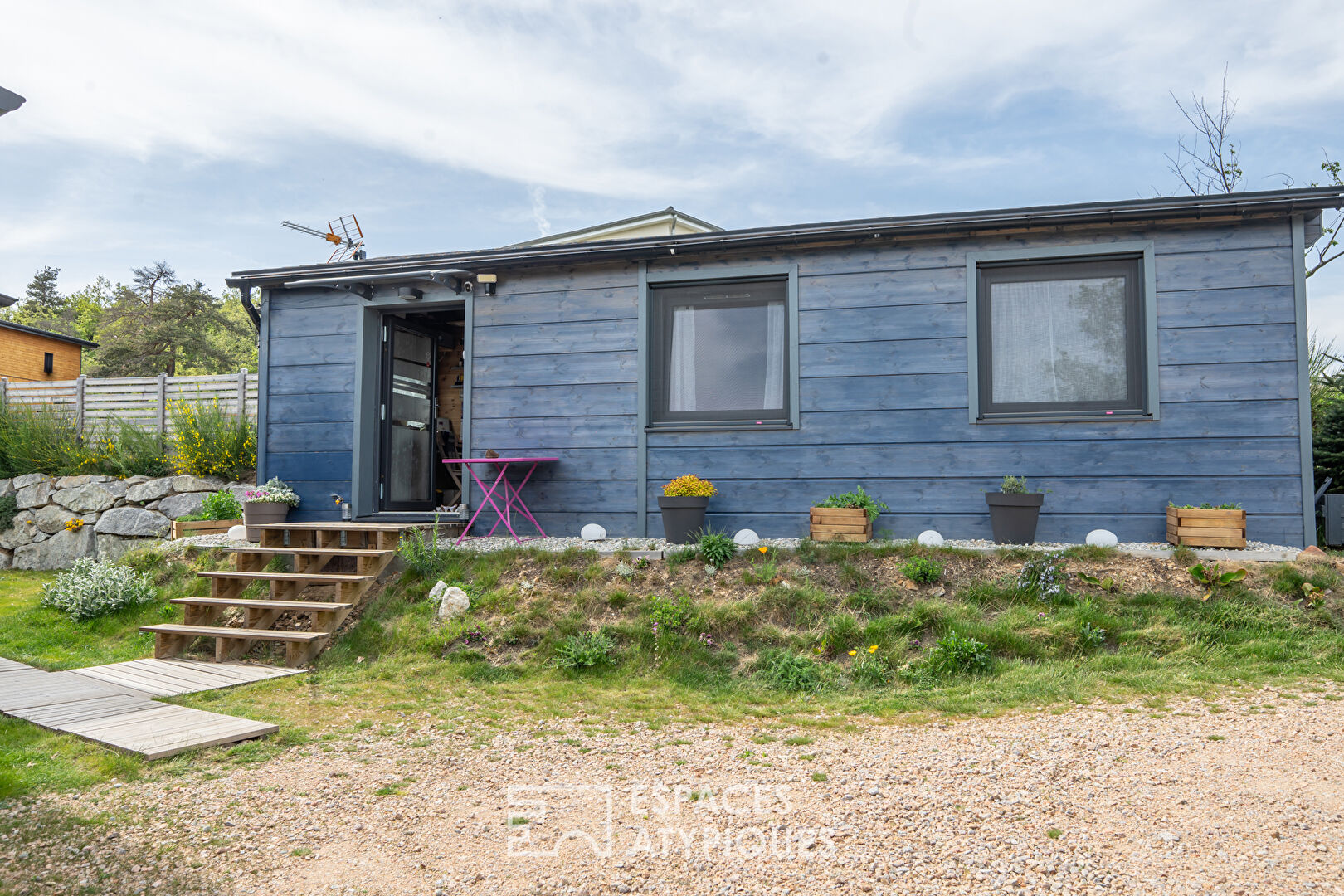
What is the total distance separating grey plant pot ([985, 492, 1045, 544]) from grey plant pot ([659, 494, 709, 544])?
1958 millimetres

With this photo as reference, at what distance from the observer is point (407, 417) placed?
7.73 m

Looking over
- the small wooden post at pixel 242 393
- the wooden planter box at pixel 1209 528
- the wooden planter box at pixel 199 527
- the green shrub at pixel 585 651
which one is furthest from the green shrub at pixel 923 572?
the small wooden post at pixel 242 393

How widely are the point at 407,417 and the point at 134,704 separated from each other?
396cm

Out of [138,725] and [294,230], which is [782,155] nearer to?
[294,230]

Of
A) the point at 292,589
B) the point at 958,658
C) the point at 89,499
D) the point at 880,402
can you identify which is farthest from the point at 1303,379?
the point at 89,499

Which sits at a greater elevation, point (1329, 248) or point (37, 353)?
point (1329, 248)

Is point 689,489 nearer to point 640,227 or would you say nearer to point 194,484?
point 194,484

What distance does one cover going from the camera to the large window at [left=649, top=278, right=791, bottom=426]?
624 centimetres

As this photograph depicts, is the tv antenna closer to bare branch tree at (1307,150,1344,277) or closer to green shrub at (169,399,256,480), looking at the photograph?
green shrub at (169,399,256,480)

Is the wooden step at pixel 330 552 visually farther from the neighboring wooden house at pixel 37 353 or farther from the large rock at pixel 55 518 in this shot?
the neighboring wooden house at pixel 37 353

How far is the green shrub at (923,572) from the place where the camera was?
193 inches

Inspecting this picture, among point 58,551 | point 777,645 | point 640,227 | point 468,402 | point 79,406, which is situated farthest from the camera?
point 640,227

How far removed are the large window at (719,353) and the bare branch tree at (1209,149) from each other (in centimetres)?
1095

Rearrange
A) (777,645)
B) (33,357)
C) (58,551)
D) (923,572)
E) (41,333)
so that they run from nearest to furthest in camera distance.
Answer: (777,645), (923,572), (58,551), (33,357), (41,333)
